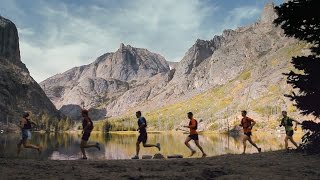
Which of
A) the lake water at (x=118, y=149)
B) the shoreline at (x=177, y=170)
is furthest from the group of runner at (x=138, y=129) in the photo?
the shoreline at (x=177, y=170)

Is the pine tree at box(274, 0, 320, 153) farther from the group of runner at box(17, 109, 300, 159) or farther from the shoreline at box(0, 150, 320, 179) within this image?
the group of runner at box(17, 109, 300, 159)

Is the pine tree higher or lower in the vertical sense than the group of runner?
higher

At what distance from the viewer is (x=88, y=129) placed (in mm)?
25672

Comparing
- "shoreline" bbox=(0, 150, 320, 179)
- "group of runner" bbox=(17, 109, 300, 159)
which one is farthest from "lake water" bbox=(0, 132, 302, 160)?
"shoreline" bbox=(0, 150, 320, 179)

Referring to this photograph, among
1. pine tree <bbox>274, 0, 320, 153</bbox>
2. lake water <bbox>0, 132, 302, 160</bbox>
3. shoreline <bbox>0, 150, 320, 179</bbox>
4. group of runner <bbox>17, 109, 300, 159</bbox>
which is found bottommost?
lake water <bbox>0, 132, 302, 160</bbox>

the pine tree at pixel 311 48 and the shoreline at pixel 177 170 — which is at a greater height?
the pine tree at pixel 311 48

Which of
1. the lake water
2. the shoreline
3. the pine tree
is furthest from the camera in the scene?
the lake water

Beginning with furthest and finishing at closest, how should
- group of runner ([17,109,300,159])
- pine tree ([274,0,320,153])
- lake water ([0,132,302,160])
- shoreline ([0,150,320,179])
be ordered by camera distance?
lake water ([0,132,302,160]) < group of runner ([17,109,300,159]) < pine tree ([274,0,320,153]) < shoreline ([0,150,320,179])

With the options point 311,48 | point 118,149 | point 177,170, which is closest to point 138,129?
point 177,170

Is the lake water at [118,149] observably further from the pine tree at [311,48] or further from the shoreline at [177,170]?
the pine tree at [311,48]

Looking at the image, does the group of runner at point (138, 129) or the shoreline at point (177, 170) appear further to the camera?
the group of runner at point (138, 129)

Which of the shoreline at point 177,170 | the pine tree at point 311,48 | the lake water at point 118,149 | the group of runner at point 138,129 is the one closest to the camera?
the shoreline at point 177,170

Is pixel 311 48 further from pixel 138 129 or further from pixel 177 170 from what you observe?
pixel 138 129

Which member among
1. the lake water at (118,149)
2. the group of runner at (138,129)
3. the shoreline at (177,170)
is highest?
the group of runner at (138,129)
